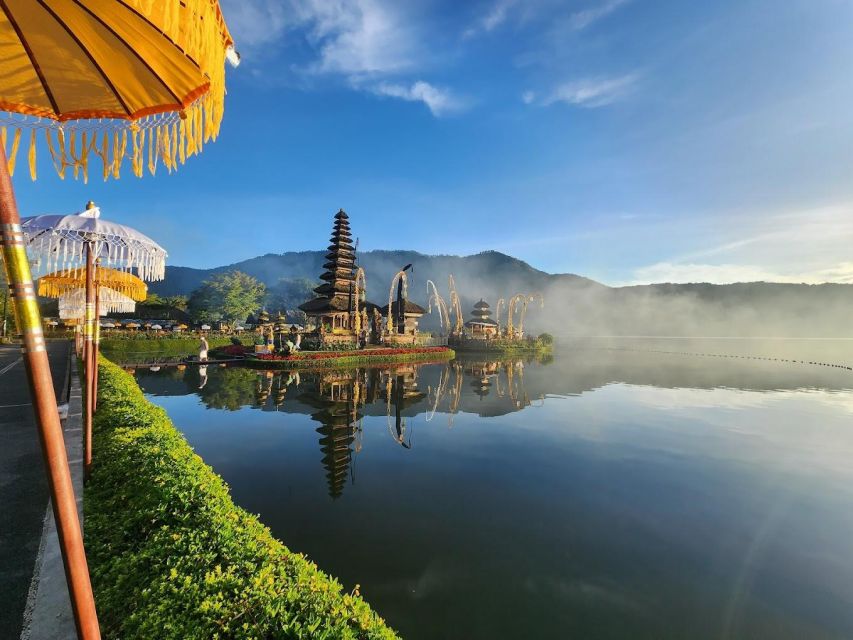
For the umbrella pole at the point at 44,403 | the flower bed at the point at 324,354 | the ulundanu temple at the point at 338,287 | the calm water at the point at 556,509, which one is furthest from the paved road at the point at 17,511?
the ulundanu temple at the point at 338,287

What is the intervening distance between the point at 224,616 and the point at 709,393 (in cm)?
2357

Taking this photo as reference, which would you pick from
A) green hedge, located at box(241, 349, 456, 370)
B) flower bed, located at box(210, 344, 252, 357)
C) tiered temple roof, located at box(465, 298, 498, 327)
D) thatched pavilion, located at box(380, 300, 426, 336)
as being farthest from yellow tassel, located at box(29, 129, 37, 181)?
tiered temple roof, located at box(465, 298, 498, 327)

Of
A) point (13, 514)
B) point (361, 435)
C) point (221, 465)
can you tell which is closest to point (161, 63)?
point (13, 514)

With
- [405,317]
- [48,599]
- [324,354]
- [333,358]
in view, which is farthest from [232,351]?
[48,599]

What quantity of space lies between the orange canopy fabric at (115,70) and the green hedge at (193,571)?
284cm

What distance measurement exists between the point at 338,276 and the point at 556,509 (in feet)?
124

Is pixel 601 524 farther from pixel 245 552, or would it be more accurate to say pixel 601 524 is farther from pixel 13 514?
pixel 13 514

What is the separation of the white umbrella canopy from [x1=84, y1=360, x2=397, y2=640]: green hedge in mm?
2644

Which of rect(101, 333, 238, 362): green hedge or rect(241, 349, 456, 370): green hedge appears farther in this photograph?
rect(101, 333, 238, 362): green hedge

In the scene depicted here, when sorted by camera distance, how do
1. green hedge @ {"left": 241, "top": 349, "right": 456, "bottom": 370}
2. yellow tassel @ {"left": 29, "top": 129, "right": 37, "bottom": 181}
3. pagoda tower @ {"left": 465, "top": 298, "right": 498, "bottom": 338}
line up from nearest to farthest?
yellow tassel @ {"left": 29, "top": 129, "right": 37, "bottom": 181}
green hedge @ {"left": 241, "top": 349, "right": 456, "bottom": 370}
pagoda tower @ {"left": 465, "top": 298, "right": 498, "bottom": 338}

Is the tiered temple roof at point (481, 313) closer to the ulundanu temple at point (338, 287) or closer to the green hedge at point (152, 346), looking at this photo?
the ulundanu temple at point (338, 287)

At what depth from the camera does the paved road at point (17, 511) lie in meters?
3.14

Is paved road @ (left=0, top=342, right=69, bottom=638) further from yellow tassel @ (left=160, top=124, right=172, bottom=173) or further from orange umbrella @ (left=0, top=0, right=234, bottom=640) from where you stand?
yellow tassel @ (left=160, top=124, right=172, bottom=173)

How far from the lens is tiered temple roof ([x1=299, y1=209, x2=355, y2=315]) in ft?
133
